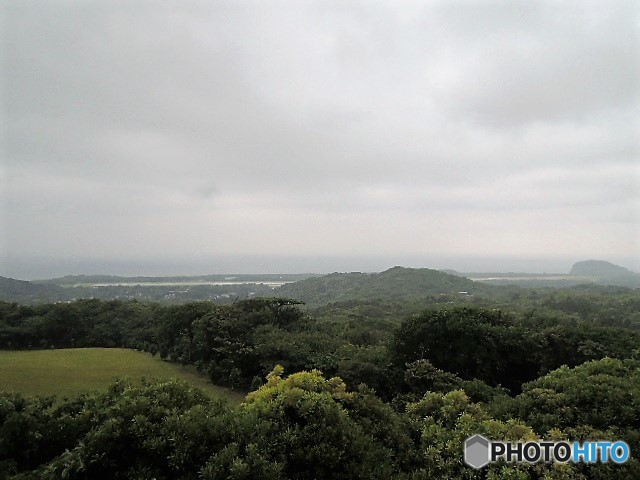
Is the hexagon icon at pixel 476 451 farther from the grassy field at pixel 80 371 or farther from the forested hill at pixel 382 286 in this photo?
the forested hill at pixel 382 286

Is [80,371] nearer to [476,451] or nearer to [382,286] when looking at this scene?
[476,451]

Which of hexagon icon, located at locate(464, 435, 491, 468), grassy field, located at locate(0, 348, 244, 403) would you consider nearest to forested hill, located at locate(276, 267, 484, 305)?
grassy field, located at locate(0, 348, 244, 403)

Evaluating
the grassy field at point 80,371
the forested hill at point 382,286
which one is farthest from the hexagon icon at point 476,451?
the forested hill at point 382,286

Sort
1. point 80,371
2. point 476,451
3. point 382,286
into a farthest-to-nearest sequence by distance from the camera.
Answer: point 382,286 → point 80,371 → point 476,451

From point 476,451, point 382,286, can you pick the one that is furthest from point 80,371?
point 382,286

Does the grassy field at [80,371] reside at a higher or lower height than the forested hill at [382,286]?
higher
